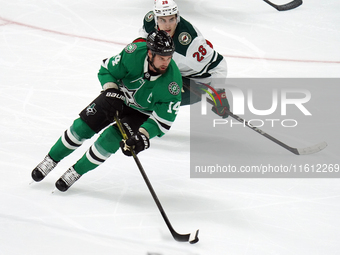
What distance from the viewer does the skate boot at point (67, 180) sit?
2463 mm

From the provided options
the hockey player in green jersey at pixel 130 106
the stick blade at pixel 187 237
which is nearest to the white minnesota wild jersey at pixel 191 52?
the hockey player in green jersey at pixel 130 106

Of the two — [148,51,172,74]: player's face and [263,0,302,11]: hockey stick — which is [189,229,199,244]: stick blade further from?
[263,0,302,11]: hockey stick

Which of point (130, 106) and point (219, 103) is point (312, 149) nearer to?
point (219, 103)

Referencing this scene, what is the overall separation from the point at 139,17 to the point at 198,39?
3.40 metres

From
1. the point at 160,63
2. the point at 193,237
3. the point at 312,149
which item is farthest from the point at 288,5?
the point at 193,237

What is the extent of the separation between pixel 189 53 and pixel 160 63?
813mm

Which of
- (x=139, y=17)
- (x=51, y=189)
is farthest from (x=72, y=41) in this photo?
(x=51, y=189)

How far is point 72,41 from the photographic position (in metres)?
5.29

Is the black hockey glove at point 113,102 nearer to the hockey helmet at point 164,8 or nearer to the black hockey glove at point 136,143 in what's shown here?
the black hockey glove at point 136,143

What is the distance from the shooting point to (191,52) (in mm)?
3086

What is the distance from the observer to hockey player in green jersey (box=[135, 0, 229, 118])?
2969 millimetres

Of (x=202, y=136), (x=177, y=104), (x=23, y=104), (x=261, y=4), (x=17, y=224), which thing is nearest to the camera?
(x=17, y=224)

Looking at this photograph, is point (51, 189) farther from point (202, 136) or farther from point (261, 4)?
point (261, 4)

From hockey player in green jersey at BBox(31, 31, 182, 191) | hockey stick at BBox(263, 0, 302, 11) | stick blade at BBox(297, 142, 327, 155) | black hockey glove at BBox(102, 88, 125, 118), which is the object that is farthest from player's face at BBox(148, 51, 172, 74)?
hockey stick at BBox(263, 0, 302, 11)
